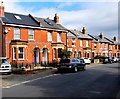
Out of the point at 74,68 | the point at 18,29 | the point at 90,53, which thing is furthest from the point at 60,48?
the point at 90,53

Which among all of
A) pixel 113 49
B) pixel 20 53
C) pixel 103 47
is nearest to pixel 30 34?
pixel 20 53

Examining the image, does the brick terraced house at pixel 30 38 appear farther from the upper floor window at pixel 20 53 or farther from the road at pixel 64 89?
the road at pixel 64 89

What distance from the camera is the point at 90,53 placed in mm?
68438

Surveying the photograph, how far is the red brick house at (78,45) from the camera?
59.4 m

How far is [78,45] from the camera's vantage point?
6228 cm

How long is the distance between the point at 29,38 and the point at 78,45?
830 inches

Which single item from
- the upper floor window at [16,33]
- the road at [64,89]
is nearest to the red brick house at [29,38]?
the upper floor window at [16,33]

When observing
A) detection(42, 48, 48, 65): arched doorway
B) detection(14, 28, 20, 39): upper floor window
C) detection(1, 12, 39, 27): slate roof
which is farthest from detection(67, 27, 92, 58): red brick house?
detection(14, 28, 20, 39): upper floor window

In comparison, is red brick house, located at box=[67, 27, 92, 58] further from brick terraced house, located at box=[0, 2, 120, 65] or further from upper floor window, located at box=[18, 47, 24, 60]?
upper floor window, located at box=[18, 47, 24, 60]

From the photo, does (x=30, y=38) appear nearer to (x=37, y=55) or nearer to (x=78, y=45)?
(x=37, y=55)

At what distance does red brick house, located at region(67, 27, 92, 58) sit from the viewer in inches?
2338

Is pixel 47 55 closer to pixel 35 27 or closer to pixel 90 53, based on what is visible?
pixel 35 27

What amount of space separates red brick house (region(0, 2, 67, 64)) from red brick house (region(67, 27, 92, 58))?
8758mm

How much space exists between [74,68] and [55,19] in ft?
73.5
